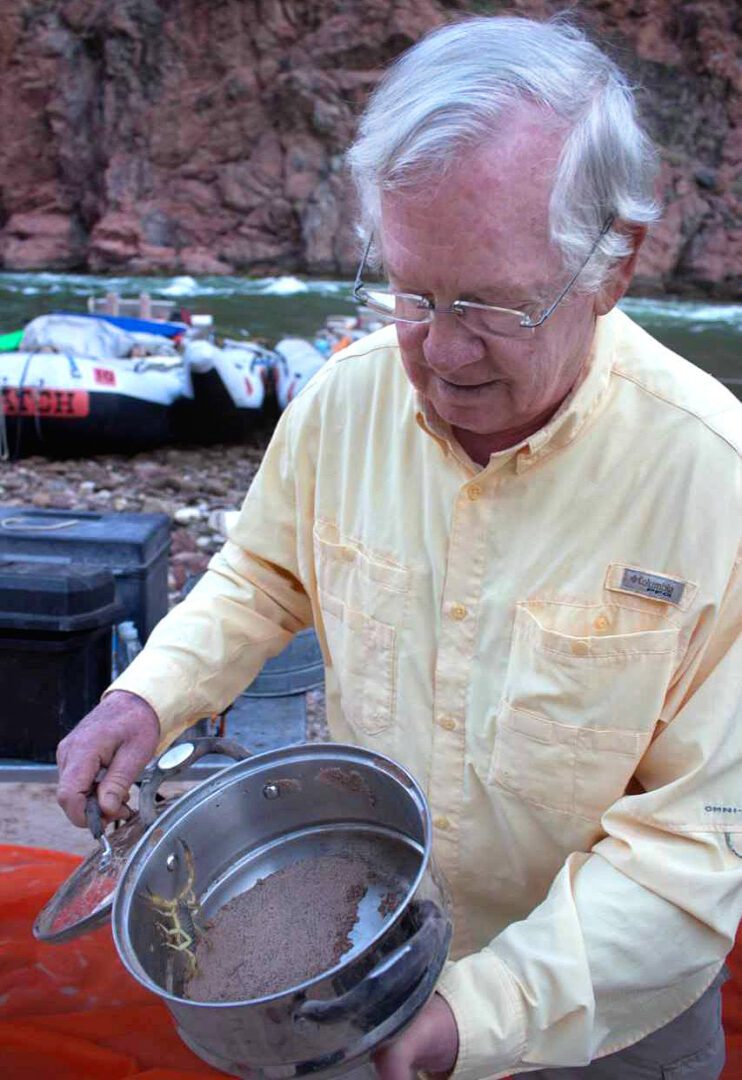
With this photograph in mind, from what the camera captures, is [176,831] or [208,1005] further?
[176,831]

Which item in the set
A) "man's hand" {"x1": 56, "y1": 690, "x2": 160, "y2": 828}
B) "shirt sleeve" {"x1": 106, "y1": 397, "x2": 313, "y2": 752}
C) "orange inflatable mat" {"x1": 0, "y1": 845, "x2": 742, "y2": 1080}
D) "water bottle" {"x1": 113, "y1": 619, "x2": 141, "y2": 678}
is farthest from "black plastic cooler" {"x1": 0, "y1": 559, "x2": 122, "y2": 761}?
"man's hand" {"x1": 56, "y1": 690, "x2": 160, "y2": 828}

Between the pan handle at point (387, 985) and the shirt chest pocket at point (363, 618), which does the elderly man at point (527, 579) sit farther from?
the pan handle at point (387, 985)

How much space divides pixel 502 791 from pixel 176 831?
15.9 inches

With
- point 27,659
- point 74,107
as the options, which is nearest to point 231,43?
point 74,107

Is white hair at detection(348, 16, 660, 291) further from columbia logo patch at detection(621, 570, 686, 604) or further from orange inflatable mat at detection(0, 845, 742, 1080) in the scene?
orange inflatable mat at detection(0, 845, 742, 1080)

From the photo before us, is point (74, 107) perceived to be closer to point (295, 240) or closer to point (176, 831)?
point (295, 240)

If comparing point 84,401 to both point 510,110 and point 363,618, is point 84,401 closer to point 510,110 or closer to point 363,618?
point 363,618

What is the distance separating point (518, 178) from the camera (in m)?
1.12

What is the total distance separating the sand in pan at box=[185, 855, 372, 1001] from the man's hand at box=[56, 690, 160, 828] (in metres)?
0.22

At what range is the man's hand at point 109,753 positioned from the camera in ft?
4.72

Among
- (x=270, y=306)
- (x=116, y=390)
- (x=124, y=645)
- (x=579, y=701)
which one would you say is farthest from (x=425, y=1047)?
(x=270, y=306)

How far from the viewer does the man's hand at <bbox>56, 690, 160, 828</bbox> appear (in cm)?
144

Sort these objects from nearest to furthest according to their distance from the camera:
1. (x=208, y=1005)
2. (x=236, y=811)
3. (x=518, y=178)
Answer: (x=208, y=1005)
(x=518, y=178)
(x=236, y=811)

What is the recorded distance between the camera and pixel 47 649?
2826mm
